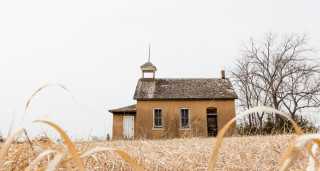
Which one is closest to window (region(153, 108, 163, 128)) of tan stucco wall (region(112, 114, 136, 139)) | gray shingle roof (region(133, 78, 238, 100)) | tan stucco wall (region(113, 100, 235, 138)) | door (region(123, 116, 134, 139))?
tan stucco wall (region(113, 100, 235, 138))

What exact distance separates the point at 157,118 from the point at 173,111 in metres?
1.25

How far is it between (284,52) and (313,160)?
913 inches

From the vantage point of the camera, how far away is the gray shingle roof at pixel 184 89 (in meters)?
16.5

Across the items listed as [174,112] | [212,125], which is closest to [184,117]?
[174,112]

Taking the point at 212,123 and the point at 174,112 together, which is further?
the point at 212,123

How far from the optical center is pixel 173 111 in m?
16.3

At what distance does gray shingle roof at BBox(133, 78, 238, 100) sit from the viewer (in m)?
16.5

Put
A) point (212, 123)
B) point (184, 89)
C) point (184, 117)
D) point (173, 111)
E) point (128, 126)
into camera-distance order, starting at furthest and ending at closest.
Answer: point (212, 123) → point (184, 89) → point (128, 126) → point (184, 117) → point (173, 111)

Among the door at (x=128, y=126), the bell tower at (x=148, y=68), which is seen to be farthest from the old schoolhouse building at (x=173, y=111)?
the bell tower at (x=148, y=68)

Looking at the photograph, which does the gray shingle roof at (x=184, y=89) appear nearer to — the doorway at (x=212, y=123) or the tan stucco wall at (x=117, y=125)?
the doorway at (x=212, y=123)

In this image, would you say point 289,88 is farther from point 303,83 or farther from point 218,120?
point 218,120

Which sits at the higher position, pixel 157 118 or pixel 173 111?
pixel 173 111

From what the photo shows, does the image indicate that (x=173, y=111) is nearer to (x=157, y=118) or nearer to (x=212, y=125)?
(x=157, y=118)

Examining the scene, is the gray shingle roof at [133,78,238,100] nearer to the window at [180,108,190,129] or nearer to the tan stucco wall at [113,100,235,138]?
the tan stucco wall at [113,100,235,138]
